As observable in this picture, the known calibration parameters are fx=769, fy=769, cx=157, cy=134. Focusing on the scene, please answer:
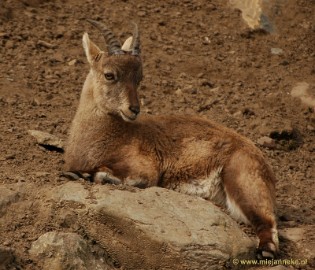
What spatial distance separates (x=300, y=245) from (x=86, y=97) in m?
3.37

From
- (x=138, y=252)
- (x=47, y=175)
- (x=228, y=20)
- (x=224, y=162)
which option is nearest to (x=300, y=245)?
(x=224, y=162)

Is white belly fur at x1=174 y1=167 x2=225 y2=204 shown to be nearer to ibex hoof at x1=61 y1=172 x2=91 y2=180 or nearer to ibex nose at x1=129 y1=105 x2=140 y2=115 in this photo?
ibex nose at x1=129 y1=105 x2=140 y2=115

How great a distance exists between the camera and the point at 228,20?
53.5ft

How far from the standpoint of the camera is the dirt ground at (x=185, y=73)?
11125 mm

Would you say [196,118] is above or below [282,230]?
above

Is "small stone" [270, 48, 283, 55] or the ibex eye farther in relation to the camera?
"small stone" [270, 48, 283, 55]

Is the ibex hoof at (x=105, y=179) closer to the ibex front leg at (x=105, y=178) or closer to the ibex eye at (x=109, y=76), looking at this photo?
the ibex front leg at (x=105, y=178)

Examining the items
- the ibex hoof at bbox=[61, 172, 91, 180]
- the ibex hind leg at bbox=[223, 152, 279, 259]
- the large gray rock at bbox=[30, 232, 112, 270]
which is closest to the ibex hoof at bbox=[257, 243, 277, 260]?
the ibex hind leg at bbox=[223, 152, 279, 259]

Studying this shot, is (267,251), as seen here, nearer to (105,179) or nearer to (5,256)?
(105,179)

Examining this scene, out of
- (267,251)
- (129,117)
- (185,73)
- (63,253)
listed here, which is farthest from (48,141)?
(185,73)

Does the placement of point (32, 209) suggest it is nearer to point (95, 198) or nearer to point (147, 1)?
point (95, 198)

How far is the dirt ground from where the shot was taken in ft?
36.5

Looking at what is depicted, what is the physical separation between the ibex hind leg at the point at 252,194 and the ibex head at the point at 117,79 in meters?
1.44

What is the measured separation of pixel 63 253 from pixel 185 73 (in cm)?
729
